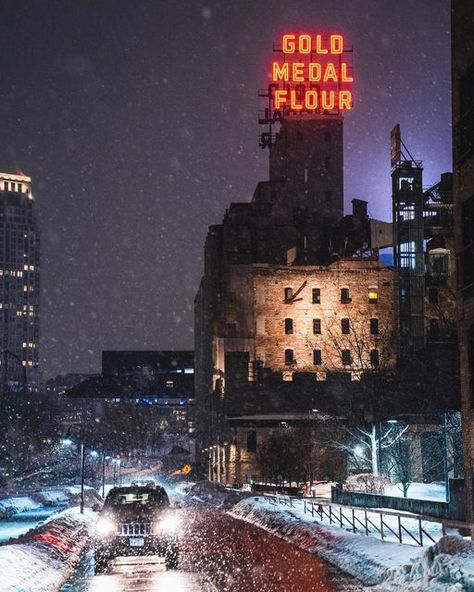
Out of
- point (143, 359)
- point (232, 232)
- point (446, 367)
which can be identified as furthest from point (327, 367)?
point (143, 359)

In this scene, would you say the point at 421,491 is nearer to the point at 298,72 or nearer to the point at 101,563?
the point at 101,563

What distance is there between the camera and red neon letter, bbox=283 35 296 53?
110 meters

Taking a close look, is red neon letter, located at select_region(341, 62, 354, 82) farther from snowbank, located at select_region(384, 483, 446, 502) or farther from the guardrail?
the guardrail

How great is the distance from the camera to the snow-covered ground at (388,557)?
14.5m

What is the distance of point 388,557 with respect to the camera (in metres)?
20.5

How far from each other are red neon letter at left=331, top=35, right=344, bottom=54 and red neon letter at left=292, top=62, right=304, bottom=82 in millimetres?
4369

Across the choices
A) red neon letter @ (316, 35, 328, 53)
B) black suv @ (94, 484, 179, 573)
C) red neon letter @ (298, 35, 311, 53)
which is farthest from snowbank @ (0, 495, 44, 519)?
red neon letter @ (316, 35, 328, 53)

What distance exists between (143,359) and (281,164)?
8866 cm

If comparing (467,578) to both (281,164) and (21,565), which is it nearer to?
(21,565)

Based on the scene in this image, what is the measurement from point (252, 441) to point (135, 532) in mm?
68489

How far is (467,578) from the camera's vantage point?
1389 cm

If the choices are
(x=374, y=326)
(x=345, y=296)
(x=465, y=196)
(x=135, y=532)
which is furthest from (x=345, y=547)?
(x=345, y=296)

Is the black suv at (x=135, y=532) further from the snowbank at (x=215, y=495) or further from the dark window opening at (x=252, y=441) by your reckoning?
the dark window opening at (x=252, y=441)

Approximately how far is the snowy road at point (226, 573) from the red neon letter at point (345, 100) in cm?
8779
